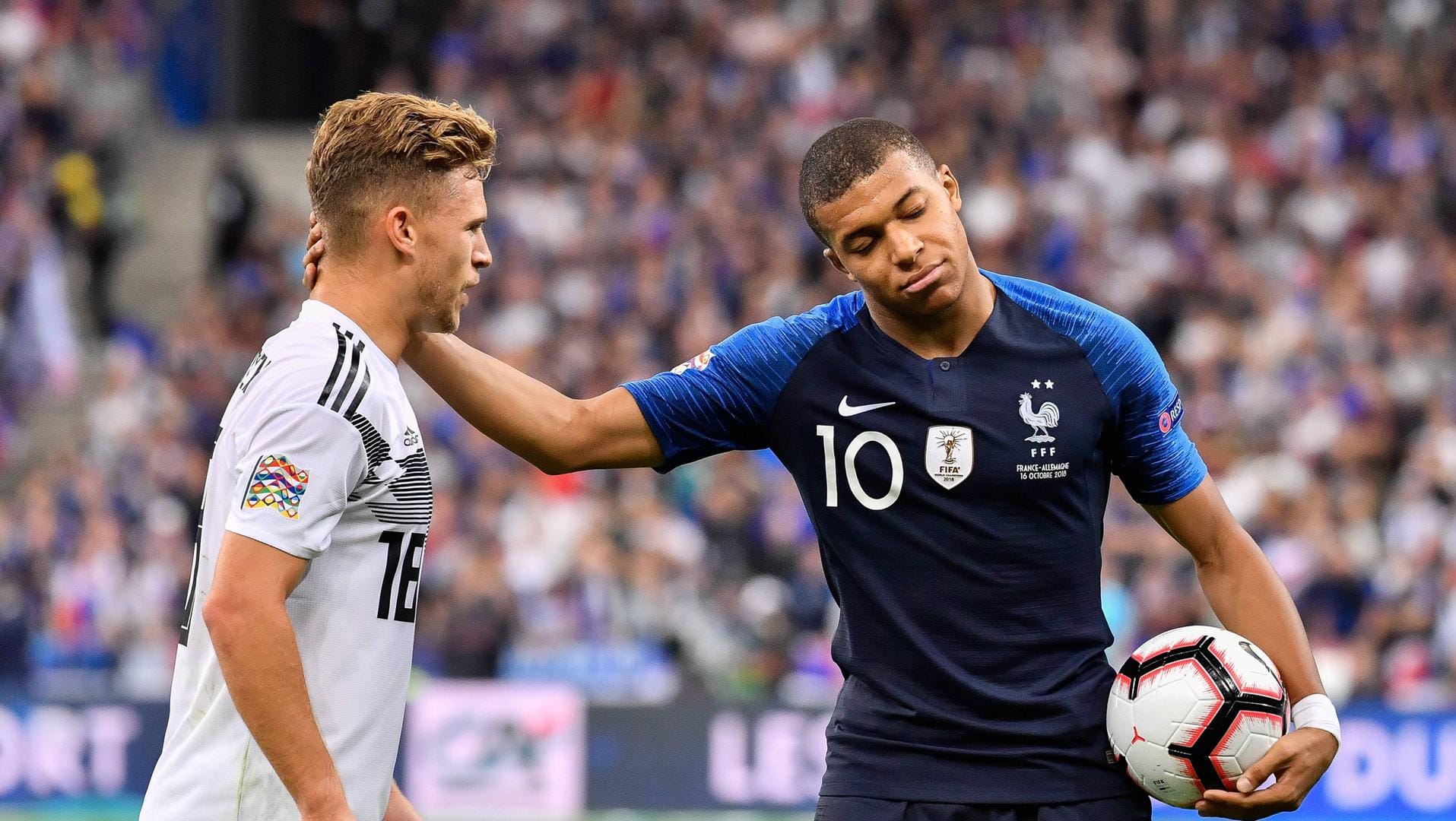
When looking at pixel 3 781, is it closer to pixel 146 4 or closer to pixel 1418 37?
pixel 146 4

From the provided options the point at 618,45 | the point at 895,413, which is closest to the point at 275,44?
the point at 618,45

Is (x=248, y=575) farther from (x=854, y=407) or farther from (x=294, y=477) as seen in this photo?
(x=854, y=407)

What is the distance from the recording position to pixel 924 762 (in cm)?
392

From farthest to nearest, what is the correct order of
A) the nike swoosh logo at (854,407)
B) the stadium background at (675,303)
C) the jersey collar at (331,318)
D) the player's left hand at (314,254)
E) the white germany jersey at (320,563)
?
the stadium background at (675,303), the nike swoosh logo at (854,407), the player's left hand at (314,254), the jersey collar at (331,318), the white germany jersey at (320,563)

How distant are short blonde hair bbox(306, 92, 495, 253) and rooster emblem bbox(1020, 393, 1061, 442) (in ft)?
4.44

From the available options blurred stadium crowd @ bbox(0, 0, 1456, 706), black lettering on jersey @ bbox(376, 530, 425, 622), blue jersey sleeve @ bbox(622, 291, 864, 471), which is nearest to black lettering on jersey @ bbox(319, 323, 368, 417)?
black lettering on jersey @ bbox(376, 530, 425, 622)

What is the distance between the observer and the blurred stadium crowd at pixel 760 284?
13.2 metres

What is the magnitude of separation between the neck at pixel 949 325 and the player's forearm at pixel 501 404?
0.78 meters

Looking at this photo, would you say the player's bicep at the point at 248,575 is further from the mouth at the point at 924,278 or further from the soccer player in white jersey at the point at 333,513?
the mouth at the point at 924,278

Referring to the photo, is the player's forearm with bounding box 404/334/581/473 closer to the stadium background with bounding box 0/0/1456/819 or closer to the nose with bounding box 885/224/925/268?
the nose with bounding box 885/224/925/268

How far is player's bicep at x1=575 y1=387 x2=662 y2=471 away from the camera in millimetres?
4203

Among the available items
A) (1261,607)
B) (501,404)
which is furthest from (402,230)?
(1261,607)

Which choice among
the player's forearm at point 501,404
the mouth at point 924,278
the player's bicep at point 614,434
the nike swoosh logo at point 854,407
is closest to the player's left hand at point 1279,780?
the nike swoosh logo at point 854,407

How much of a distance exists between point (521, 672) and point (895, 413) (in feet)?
30.4
